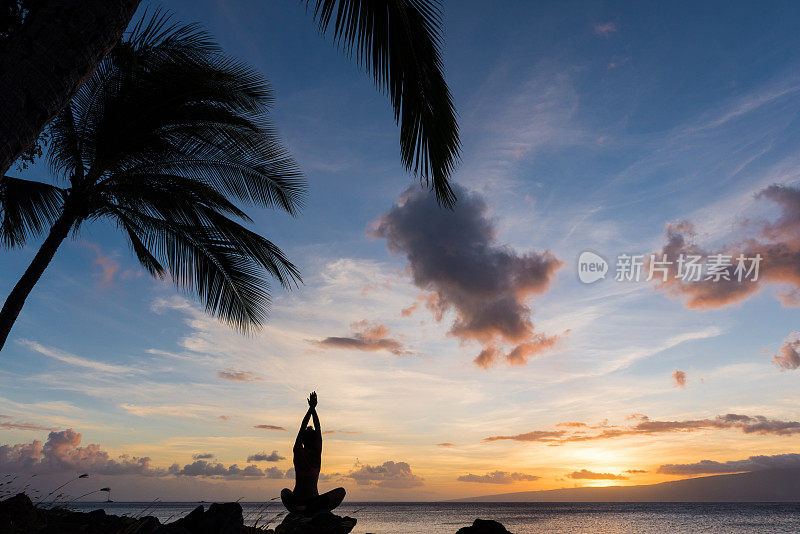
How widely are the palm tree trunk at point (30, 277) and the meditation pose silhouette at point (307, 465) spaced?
4389 mm

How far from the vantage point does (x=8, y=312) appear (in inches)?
Result: 253

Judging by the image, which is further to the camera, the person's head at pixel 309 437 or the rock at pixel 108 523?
the person's head at pixel 309 437

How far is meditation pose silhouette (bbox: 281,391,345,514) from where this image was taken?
28.6ft

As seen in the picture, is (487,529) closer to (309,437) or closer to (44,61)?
(309,437)

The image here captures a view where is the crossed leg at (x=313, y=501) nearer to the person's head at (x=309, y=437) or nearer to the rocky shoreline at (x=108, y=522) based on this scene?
the person's head at (x=309, y=437)

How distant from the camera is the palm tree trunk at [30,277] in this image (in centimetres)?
639

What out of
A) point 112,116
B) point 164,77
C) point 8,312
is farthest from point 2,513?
point 164,77

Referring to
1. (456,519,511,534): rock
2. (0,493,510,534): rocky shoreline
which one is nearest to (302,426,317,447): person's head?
(0,493,510,534): rocky shoreline

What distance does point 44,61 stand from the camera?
7.65 ft

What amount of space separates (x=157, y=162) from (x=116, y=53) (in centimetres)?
161

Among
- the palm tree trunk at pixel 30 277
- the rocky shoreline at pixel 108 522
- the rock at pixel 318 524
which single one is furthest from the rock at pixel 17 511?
the rock at pixel 318 524

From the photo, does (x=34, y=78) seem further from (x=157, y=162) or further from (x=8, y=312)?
(x=157, y=162)

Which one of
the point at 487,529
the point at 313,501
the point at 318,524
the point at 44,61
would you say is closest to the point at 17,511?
the point at 318,524

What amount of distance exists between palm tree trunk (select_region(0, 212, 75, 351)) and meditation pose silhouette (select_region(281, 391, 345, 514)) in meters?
4.39
